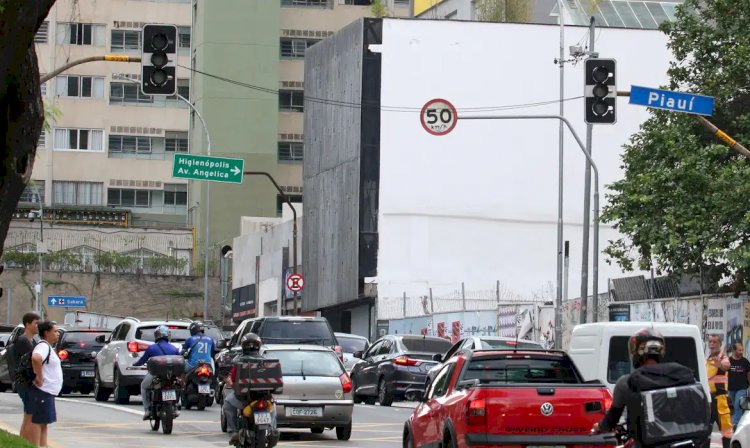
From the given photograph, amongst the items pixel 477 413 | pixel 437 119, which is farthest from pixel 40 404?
pixel 437 119

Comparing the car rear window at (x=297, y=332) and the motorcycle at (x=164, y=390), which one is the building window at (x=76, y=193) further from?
the motorcycle at (x=164, y=390)

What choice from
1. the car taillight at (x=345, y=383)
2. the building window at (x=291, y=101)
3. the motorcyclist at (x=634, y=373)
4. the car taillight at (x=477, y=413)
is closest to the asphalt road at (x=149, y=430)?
the car taillight at (x=345, y=383)

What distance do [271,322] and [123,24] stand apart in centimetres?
6275

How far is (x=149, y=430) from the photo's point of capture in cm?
→ 2533

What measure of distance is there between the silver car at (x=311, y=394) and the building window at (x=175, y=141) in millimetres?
69149

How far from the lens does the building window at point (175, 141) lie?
303 ft

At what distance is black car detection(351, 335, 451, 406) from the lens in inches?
1368

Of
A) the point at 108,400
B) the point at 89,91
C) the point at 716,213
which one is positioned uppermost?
the point at 89,91

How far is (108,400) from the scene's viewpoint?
114 ft

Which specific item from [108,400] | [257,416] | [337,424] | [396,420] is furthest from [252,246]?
[257,416]

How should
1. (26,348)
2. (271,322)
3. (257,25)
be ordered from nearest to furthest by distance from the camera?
1. (26,348)
2. (271,322)
3. (257,25)

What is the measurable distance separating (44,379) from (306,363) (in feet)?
20.5

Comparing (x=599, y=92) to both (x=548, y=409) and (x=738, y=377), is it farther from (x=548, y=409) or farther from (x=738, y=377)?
(x=548, y=409)

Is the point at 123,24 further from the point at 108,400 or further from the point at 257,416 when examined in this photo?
the point at 257,416
